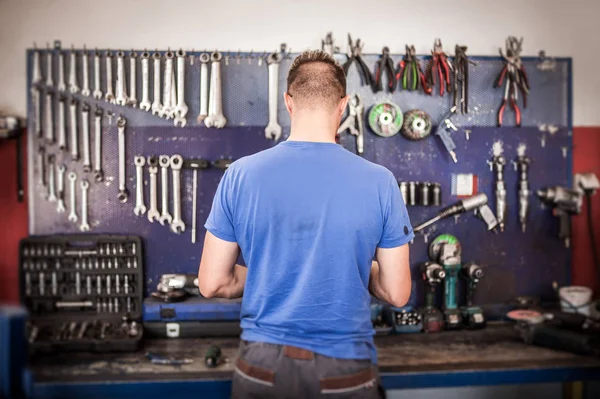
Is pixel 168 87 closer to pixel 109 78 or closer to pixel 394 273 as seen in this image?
pixel 109 78

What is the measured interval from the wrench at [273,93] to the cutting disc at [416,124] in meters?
0.62

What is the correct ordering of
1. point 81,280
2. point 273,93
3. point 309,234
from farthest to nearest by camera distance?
point 273,93, point 81,280, point 309,234

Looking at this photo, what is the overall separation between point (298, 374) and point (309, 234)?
0.35 meters

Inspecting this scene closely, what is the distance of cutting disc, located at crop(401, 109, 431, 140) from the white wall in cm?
34

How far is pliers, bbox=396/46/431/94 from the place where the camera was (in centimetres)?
276

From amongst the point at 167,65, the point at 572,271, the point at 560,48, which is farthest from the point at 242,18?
the point at 572,271

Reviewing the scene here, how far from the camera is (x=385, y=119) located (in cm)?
274

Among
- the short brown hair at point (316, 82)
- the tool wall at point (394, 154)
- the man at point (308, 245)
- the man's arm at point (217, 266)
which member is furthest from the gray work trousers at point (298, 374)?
the tool wall at point (394, 154)

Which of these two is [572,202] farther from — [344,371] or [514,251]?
[344,371]

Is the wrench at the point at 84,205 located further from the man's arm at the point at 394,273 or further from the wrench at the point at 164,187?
the man's arm at the point at 394,273

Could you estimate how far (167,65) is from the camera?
266cm

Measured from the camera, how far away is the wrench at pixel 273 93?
2.70m

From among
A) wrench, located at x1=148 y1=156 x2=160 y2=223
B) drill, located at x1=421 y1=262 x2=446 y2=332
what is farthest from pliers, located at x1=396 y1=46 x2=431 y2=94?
wrench, located at x1=148 y1=156 x2=160 y2=223

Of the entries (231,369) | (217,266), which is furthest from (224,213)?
(231,369)
